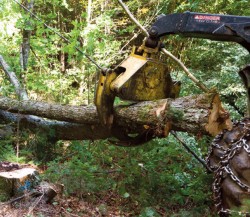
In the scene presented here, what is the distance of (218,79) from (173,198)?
13.6ft

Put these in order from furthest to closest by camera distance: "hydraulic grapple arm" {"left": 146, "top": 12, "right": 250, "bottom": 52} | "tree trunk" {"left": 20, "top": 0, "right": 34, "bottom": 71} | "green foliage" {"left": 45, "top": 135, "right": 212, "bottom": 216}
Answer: "tree trunk" {"left": 20, "top": 0, "right": 34, "bottom": 71}, "green foliage" {"left": 45, "top": 135, "right": 212, "bottom": 216}, "hydraulic grapple arm" {"left": 146, "top": 12, "right": 250, "bottom": 52}

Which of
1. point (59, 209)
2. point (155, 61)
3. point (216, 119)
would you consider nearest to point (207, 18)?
point (155, 61)

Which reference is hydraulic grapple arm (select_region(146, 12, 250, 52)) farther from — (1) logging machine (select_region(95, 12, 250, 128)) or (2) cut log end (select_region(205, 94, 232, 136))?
(2) cut log end (select_region(205, 94, 232, 136))

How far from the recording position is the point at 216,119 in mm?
3459

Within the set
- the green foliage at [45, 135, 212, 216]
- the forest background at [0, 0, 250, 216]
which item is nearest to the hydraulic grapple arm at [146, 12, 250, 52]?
the forest background at [0, 0, 250, 216]

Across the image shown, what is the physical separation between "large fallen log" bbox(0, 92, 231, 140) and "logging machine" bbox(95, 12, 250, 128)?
199 mm

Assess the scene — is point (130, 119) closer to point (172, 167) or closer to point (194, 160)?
point (172, 167)

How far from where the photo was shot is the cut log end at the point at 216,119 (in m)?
3.40

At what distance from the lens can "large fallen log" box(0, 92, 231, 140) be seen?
11.3 ft

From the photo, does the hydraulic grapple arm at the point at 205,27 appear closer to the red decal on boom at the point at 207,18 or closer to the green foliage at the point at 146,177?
the red decal on boom at the point at 207,18

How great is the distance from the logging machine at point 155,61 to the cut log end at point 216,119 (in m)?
0.43

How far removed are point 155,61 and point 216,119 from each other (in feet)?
3.35

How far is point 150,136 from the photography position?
4.27 metres


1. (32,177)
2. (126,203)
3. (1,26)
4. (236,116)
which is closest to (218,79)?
(236,116)
